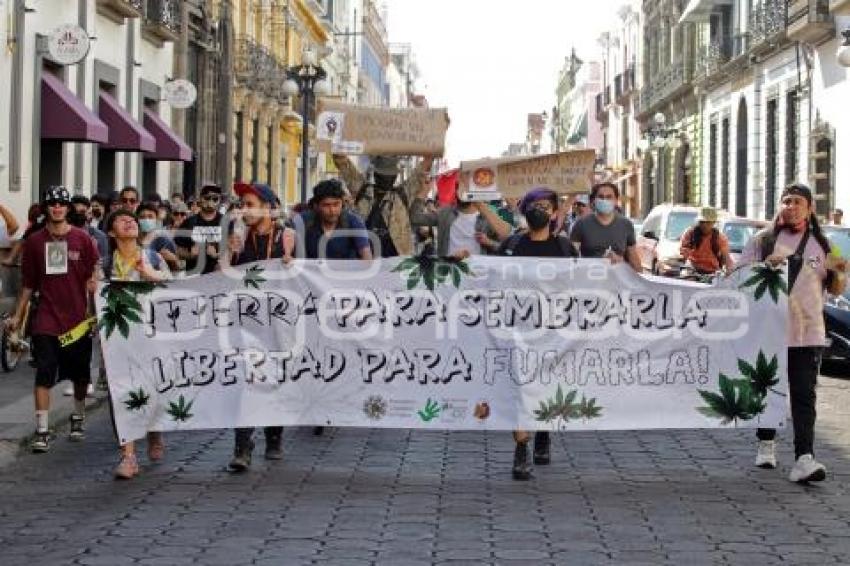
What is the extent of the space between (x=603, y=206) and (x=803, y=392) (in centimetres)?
358

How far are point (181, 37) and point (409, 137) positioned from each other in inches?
595

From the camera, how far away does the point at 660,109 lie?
177 ft

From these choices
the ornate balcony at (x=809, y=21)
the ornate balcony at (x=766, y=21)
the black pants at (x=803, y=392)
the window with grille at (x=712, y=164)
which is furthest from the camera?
the window with grille at (x=712, y=164)

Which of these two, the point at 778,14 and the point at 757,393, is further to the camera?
the point at 778,14

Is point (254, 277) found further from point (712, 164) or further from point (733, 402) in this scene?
point (712, 164)

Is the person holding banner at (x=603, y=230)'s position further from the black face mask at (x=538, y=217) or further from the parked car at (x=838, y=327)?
the parked car at (x=838, y=327)

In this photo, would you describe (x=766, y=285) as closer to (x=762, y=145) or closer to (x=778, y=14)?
(x=778, y=14)

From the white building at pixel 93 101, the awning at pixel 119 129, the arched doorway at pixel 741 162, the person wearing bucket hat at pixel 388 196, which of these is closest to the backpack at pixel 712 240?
the person wearing bucket hat at pixel 388 196

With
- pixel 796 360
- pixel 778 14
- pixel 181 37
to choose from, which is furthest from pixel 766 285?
pixel 778 14

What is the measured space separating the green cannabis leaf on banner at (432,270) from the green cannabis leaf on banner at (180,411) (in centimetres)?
151

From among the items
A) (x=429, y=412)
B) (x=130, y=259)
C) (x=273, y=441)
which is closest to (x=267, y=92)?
(x=130, y=259)

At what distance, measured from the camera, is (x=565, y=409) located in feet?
30.4

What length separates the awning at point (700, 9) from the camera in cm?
4209

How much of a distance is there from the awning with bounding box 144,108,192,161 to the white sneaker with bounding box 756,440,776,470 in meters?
19.9
